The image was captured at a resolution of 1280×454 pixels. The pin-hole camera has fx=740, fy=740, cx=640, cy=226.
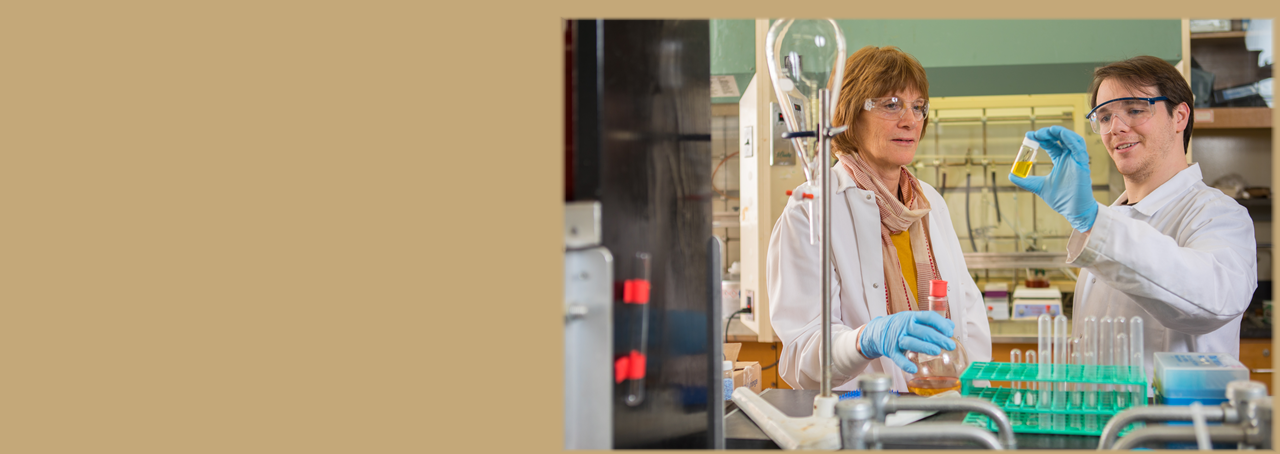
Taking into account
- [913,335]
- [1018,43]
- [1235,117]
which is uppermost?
[1018,43]

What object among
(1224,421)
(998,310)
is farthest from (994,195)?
(1224,421)

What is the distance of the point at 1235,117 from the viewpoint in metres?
3.25

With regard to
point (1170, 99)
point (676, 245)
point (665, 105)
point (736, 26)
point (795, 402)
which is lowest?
point (795, 402)

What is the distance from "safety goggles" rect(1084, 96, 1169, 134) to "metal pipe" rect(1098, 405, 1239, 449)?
3.92ft

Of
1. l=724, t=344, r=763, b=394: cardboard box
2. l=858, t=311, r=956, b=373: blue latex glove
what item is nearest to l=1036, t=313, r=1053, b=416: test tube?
l=858, t=311, r=956, b=373: blue latex glove

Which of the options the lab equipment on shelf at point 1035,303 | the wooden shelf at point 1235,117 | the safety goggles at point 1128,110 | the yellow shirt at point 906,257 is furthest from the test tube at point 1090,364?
the wooden shelf at point 1235,117

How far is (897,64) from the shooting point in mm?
1650

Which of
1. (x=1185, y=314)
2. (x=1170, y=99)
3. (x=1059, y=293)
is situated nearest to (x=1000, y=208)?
(x=1059, y=293)

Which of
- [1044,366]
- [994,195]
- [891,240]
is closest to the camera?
[1044,366]

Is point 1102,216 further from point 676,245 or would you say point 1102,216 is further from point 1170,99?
point 676,245

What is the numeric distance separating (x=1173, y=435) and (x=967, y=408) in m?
0.21

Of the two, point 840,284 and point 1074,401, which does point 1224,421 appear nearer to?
point 1074,401

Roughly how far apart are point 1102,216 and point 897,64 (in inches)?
20.4

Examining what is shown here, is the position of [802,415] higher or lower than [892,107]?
lower
